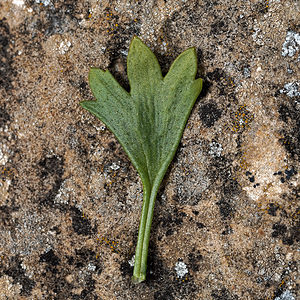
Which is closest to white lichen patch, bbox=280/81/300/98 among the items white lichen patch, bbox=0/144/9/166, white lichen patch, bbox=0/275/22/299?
white lichen patch, bbox=0/144/9/166

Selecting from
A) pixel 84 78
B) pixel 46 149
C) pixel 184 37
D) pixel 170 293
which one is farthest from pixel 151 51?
pixel 170 293

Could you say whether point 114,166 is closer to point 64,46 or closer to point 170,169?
point 170,169

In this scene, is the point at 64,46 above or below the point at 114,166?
above

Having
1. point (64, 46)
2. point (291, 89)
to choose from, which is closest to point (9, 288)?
point (64, 46)

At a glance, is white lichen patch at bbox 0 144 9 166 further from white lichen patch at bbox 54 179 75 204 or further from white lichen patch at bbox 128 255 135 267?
white lichen patch at bbox 128 255 135 267

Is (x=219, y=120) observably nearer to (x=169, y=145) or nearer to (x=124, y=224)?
(x=169, y=145)

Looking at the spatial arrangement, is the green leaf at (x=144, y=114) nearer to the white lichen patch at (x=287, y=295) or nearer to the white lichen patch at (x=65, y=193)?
the white lichen patch at (x=65, y=193)

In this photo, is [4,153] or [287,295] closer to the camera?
[287,295]
